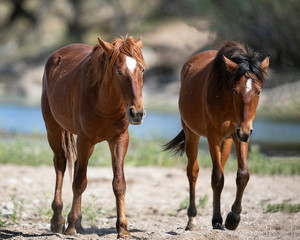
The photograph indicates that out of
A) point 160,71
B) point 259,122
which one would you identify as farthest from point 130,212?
point 160,71

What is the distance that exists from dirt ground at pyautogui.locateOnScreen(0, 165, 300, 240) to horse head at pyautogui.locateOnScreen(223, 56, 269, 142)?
907 mm

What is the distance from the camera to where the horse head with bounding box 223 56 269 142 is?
4.66m

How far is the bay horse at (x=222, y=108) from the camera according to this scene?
4752 millimetres

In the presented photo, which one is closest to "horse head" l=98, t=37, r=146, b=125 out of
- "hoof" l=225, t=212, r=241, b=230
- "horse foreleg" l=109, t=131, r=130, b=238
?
"horse foreleg" l=109, t=131, r=130, b=238

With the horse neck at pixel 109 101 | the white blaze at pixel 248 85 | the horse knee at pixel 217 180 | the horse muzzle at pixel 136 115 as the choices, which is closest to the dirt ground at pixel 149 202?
the horse knee at pixel 217 180

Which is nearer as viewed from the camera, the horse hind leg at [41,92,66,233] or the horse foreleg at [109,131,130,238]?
the horse foreleg at [109,131,130,238]

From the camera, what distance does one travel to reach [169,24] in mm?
28828

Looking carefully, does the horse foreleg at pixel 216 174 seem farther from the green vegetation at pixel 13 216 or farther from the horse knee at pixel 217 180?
the green vegetation at pixel 13 216

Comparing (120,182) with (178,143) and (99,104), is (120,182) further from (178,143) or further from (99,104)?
(178,143)

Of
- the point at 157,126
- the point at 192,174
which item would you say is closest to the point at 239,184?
the point at 192,174

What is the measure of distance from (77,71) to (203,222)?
2.20 m

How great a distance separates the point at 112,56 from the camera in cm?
467

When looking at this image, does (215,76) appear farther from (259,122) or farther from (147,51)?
(147,51)

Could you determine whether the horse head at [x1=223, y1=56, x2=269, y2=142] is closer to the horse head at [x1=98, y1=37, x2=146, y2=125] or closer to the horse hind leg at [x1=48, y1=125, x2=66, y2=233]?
the horse head at [x1=98, y1=37, x2=146, y2=125]
